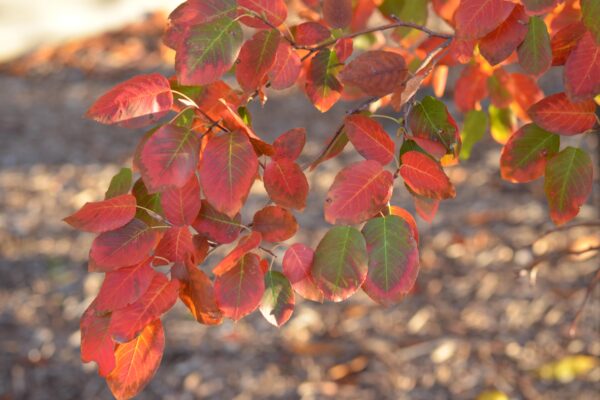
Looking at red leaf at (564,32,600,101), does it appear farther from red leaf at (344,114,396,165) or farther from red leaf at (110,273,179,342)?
red leaf at (110,273,179,342)

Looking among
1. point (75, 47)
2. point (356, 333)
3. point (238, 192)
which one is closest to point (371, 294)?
point (238, 192)

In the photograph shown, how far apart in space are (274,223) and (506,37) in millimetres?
327

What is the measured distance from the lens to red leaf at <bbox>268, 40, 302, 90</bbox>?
852mm

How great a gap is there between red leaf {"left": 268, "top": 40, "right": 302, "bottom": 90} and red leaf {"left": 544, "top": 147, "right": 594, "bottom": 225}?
1.03ft

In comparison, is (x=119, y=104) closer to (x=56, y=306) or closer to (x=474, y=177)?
(x=56, y=306)

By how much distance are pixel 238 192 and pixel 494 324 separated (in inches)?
69.5

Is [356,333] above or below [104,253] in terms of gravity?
below

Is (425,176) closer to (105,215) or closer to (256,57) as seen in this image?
(256,57)

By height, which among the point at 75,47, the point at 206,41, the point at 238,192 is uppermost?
the point at 206,41

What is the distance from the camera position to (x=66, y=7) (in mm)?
4809

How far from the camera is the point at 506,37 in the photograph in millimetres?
833

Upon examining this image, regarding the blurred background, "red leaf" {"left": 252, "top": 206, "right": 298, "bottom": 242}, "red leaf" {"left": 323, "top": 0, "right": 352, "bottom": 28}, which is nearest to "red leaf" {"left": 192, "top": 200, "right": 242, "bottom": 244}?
"red leaf" {"left": 252, "top": 206, "right": 298, "bottom": 242}

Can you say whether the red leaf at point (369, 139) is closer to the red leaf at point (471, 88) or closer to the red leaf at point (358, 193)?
the red leaf at point (358, 193)

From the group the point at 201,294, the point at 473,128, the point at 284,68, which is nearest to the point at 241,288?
the point at 201,294
